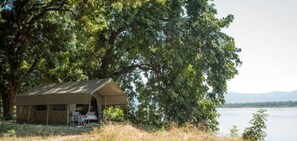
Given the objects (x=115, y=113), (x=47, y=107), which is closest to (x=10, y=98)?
(x=47, y=107)

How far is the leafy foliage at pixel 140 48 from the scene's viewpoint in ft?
70.9

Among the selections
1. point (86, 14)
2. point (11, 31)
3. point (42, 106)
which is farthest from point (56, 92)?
point (11, 31)

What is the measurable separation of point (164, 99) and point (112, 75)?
14.7 ft

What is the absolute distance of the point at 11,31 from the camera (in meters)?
24.8

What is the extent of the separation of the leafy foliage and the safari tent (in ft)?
8.40


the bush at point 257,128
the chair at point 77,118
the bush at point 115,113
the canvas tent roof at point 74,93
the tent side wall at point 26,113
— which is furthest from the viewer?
the bush at point 115,113

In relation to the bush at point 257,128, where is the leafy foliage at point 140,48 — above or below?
above

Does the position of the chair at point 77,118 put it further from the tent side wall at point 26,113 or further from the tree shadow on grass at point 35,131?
the tree shadow on grass at point 35,131

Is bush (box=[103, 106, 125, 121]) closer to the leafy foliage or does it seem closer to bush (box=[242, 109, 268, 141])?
the leafy foliage

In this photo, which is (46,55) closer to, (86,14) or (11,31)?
(11,31)

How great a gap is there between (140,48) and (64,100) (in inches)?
218

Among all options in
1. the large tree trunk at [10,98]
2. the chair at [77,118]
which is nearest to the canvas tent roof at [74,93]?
the chair at [77,118]

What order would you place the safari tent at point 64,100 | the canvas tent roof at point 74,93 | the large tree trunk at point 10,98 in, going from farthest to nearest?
the large tree trunk at point 10,98
the safari tent at point 64,100
the canvas tent roof at point 74,93

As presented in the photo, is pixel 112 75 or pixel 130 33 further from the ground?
pixel 130 33
